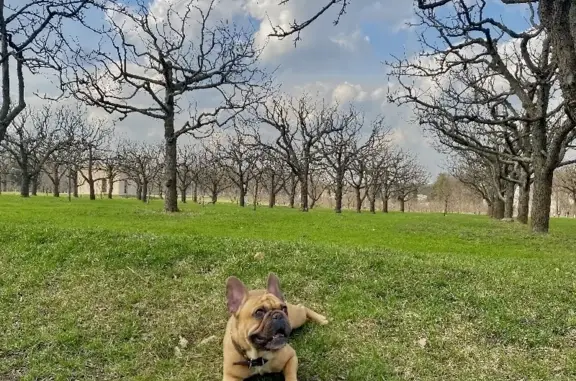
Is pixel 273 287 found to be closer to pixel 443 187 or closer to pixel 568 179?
pixel 568 179

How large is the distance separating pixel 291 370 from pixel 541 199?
1640 centimetres

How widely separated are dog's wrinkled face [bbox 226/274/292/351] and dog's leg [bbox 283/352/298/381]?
1.83ft

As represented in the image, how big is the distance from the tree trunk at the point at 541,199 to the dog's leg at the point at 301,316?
14825 mm

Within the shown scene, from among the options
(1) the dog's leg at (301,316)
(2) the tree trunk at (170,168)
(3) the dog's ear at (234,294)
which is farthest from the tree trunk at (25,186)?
(3) the dog's ear at (234,294)

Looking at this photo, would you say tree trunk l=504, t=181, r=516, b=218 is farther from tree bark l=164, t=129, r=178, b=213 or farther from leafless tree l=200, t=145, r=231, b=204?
leafless tree l=200, t=145, r=231, b=204

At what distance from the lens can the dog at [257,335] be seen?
461cm

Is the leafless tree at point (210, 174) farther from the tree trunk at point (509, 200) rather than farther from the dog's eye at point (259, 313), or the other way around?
the dog's eye at point (259, 313)

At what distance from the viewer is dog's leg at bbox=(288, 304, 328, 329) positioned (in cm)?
639

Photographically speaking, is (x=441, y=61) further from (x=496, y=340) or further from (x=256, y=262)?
(x=496, y=340)

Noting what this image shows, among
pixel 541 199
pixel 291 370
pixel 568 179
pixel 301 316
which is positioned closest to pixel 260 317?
pixel 291 370

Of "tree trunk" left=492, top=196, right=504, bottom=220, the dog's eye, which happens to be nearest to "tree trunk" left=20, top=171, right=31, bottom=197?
"tree trunk" left=492, top=196, right=504, bottom=220

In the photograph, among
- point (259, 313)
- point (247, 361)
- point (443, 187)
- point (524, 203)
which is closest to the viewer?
point (259, 313)

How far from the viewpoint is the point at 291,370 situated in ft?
16.8

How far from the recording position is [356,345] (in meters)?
6.11
